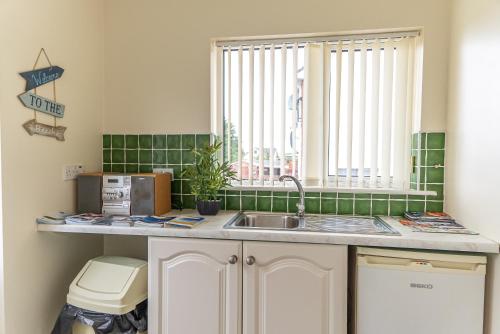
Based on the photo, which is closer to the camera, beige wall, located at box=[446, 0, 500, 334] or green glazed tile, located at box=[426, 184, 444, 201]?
beige wall, located at box=[446, 0, 500, 334]

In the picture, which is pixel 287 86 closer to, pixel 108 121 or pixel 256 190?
pixel 256 190

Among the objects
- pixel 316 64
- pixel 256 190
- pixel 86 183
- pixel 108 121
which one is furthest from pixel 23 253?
pixel 316 64

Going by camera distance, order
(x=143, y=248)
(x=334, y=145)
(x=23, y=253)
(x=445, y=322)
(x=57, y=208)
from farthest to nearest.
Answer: (x=143, y=248)
(x=334, y=145)
(x=57, y=208)
(x=23, y=253)
(x=445, y=322)

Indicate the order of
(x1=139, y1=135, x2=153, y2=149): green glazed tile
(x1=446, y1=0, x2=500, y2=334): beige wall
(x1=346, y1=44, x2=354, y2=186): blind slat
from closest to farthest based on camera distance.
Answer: (x1=446, y1=0, x2=500, y2=334): beige wall
(x1=346, y1=44, x2=354, y2=186): blind slat
(x1=139, y1=135, x2=153, y2=149): green glazed tile

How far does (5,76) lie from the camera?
141 centimetres

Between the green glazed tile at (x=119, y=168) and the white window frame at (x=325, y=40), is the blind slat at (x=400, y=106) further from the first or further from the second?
the green glazed tile at (x=119, y=168)

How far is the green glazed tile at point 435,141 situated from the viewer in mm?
1819

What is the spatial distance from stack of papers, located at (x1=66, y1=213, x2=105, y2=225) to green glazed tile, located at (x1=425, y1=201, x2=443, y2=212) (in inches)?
73.8

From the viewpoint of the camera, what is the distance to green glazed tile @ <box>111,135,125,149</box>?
2143 millimetres

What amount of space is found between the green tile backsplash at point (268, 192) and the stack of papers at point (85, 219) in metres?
0.46

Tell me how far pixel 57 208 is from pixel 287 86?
156 cm

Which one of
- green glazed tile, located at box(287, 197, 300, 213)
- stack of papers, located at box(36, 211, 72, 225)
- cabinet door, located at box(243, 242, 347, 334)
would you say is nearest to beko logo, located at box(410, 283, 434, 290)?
cabinet door, located at box(243, 242, 347, 334)

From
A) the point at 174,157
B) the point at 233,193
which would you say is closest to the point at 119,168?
the point at 174,157

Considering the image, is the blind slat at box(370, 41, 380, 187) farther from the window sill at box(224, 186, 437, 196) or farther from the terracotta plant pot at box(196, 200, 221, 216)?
the terracotta plant pot at box(196, 200, 221, 216)
